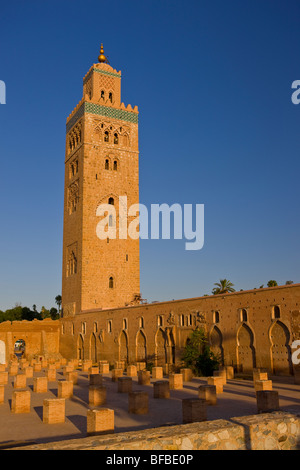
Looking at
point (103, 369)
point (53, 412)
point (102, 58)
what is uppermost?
point (102, 58)

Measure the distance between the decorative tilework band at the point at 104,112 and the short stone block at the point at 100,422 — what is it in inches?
1139

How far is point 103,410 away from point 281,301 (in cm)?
945

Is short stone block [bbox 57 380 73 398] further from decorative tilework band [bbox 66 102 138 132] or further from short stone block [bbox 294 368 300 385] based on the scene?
decorative tilework band [bbox 66 102 138 132]

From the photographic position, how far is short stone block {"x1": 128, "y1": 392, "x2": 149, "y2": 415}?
9609mm

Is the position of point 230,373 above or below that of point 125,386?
below

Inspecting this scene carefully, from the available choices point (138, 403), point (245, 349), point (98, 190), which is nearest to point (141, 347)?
point (245, 349)

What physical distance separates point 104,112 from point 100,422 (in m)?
29.8

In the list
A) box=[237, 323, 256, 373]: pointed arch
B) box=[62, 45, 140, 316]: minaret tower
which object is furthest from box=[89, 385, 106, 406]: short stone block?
box=[62, 45, 140, 316]: minaret tower

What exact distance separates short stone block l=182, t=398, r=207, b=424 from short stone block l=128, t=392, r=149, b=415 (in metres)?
1.58

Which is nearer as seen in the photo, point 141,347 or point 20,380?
point 20,380

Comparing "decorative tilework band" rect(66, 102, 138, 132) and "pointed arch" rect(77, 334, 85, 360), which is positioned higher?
"decorative tilework band" rect(66, 102, 138, 132)

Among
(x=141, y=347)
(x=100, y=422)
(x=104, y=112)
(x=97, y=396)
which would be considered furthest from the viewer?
(x=104, y=112)

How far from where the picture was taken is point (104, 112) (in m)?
34.0

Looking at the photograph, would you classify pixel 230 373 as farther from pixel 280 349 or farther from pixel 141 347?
pixel 141 347
